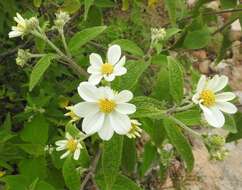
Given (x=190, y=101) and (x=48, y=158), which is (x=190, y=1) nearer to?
(x=48, y=158)

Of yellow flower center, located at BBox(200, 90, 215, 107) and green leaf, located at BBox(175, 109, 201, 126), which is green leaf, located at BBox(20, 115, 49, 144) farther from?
yellow flower center, located at BBox(200, 90, 215, 107)

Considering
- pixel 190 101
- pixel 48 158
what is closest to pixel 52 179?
pixel 48 158

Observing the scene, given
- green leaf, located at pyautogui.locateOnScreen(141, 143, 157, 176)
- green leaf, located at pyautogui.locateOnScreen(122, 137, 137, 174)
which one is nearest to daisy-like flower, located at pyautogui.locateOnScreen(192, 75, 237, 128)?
green leaf, located at pyautogui.locateOnScreen(122, 137, 137, 174)

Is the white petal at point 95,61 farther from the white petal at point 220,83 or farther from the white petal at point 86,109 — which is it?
the white petal at point 220,83

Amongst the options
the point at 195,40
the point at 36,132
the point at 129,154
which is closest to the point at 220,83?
the point at 129,154

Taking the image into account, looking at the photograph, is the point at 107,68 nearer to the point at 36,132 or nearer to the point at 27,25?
the point at 27,25

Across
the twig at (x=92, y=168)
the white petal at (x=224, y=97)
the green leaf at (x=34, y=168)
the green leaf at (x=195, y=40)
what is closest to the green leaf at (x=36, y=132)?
the green leaf at (x=34, y=168)

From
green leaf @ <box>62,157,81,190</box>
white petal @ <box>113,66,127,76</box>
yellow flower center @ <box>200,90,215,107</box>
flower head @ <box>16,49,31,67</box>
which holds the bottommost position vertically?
green leaf @ <box>62,157,81,190</box>
